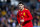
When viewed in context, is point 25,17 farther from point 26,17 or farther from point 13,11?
point 13,11

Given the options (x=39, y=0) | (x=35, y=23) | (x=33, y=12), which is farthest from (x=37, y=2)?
(x=35, y=23)

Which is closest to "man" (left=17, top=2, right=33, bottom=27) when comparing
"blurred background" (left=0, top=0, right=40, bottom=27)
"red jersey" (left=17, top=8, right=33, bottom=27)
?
"red jersey" (left=17, top=8, right=33, bottom=27)

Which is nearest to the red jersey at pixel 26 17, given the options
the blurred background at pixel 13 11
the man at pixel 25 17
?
the man at pixel 25 17

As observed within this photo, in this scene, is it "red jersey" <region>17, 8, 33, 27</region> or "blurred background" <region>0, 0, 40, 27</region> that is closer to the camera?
"red jersey" <region>17, 8, 33, 27</region>

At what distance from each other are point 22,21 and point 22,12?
0.25 meters

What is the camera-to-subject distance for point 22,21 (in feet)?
8.39

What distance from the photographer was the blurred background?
429 centimetres

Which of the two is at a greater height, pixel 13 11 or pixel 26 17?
pixel 26 17

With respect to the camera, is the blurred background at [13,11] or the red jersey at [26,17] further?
the blurred background at [13,11]

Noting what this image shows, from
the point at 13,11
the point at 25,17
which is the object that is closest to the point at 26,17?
the point at 25,17

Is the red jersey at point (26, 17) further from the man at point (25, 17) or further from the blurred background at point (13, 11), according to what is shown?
the blurred background at point (13, 11)

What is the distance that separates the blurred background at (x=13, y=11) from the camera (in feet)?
14.1

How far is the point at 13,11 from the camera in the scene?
4387mm

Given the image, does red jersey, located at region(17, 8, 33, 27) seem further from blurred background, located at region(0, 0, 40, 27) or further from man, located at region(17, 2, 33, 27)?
blurred background, located at region(0, 0, 40, 27)
